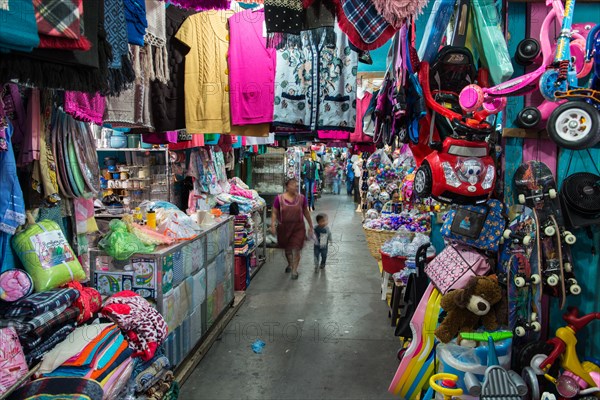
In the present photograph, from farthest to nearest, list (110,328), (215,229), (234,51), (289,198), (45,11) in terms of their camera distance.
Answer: (289,198), (215,229), (234,51), (110,328), (45,11)

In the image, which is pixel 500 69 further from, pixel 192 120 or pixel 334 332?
pixel 334 332

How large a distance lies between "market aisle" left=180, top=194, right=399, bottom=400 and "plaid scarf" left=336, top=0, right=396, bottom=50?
2.81m

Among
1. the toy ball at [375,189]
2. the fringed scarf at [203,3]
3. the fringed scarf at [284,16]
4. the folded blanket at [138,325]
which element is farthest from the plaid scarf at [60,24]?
the toy ball at [375,189]

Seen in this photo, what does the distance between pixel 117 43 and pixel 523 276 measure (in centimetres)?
211

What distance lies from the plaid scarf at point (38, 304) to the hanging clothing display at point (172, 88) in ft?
4.96

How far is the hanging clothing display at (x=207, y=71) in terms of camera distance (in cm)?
339

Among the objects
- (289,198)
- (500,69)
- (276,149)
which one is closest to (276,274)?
(289,198)

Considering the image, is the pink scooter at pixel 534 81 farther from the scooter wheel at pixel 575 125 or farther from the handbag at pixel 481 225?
the handbag at pixel 481 225

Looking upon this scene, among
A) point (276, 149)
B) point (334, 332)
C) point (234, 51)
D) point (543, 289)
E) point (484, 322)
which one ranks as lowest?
point (334, 332)

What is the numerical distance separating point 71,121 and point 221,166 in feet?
14.6

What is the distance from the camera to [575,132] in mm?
1913

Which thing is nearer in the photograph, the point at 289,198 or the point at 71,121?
the point at 71,121

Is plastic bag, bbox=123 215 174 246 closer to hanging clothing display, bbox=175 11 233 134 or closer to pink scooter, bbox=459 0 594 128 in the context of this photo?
hanging clothing display, bbox=175 11 233 134

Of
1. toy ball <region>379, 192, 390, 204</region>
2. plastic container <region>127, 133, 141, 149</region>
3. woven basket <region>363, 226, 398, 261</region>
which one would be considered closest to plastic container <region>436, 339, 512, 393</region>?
woven basket <region>363, 226, 398, 261</region>
